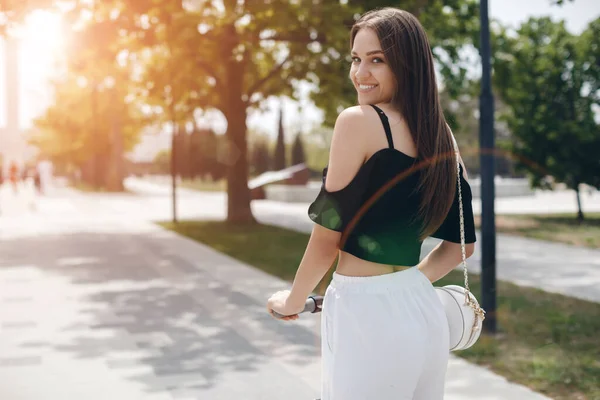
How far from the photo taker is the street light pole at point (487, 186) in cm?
682

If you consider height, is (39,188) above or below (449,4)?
below

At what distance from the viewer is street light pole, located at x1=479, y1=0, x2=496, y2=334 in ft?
22.4

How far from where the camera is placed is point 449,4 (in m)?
16.1

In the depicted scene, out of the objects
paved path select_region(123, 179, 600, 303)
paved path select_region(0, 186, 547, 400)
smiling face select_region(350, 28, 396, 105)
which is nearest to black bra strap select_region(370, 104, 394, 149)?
smiling face select_region(350, 28, 396, 105)

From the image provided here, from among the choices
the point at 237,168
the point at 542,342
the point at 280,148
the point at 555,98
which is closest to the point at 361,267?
the point at 542,342

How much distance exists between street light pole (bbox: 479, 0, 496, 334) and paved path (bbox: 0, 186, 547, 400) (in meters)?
1.12

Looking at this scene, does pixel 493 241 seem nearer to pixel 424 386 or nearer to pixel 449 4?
pixel 424 386

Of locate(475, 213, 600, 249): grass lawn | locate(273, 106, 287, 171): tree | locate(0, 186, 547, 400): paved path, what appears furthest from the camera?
locate(273, 106, 287, 171): tree

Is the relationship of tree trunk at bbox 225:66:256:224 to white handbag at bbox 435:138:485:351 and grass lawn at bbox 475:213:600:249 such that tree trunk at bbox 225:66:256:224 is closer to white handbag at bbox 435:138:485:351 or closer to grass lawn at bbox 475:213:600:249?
grass lawn at bbox 475:213:600:249

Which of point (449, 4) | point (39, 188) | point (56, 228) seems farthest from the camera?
point (39, 188)

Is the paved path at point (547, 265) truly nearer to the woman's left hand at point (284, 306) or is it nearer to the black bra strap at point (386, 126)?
the woman's left hand at point (284, 306)

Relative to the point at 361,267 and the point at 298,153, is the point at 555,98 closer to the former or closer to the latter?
the point at 361,267

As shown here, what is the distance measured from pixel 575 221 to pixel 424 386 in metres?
19.4

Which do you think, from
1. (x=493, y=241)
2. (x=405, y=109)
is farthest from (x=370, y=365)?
(x=493, y=241)
